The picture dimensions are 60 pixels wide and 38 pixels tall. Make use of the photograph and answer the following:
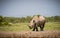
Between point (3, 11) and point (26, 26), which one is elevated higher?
point (3, 11)

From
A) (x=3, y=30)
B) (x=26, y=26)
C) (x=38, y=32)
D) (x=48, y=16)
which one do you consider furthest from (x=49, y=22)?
(x=3, y=30)

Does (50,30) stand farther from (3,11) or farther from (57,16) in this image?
(3,11)

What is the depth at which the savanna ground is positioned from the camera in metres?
3.72

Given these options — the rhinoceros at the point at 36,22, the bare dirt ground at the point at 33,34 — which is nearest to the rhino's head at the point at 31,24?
the rhinoceros at the point at 36,22

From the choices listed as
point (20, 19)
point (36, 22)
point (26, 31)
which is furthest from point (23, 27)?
point (36, 22)

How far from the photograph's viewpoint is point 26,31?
3734mm

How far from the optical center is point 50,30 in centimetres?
375

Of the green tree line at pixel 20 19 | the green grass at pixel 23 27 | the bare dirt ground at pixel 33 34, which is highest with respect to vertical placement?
the green tree line at pixel 20 19

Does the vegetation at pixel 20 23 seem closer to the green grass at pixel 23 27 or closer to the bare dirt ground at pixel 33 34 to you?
the green grass at pixel 23 27

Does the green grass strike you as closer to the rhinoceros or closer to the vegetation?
the vegetation

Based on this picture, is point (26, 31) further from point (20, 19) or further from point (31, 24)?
point (20, 19)

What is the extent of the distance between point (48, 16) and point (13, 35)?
1.09 m

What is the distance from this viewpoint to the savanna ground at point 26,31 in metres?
3.72

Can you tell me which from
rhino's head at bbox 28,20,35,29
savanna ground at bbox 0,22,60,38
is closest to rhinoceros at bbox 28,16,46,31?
rhino's head at bbox 28,20,35,29
